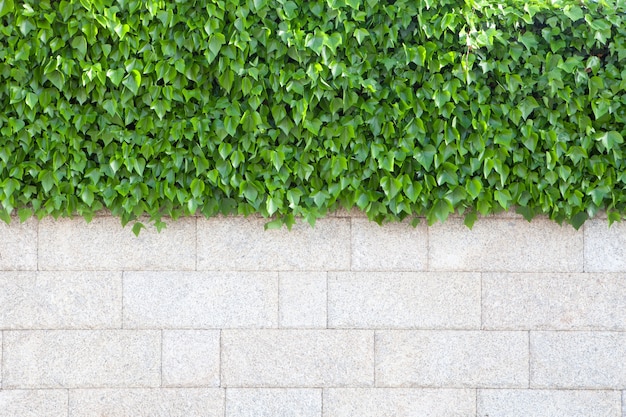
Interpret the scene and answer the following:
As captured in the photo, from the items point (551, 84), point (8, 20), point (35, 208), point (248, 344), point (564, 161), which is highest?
point (8, 20)

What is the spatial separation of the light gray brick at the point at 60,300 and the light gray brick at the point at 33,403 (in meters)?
0.36

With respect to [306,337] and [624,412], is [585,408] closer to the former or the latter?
[624,412]

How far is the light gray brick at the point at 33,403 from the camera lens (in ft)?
12.7

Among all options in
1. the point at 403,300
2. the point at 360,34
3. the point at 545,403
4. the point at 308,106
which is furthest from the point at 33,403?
the point at 545,403

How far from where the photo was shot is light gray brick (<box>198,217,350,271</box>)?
3.90 metres

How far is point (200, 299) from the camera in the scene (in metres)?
3.90

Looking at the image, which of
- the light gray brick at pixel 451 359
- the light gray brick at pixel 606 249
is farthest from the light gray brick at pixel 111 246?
the light gray brick at pixel 606 249

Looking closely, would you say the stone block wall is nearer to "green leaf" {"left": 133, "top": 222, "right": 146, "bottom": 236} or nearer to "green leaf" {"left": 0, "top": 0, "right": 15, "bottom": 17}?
"green leaf" {"left": 133, "top": 222, "right": 146, "bottom": 236}

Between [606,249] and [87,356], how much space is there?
2.91 m

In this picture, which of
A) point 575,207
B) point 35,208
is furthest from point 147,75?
point 575,207

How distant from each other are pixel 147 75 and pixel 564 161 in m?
2.25

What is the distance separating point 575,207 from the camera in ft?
12.5

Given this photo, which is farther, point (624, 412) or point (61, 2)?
point (624, 412)

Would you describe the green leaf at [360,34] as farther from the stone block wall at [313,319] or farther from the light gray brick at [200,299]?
the light gray brick at [200,299]
